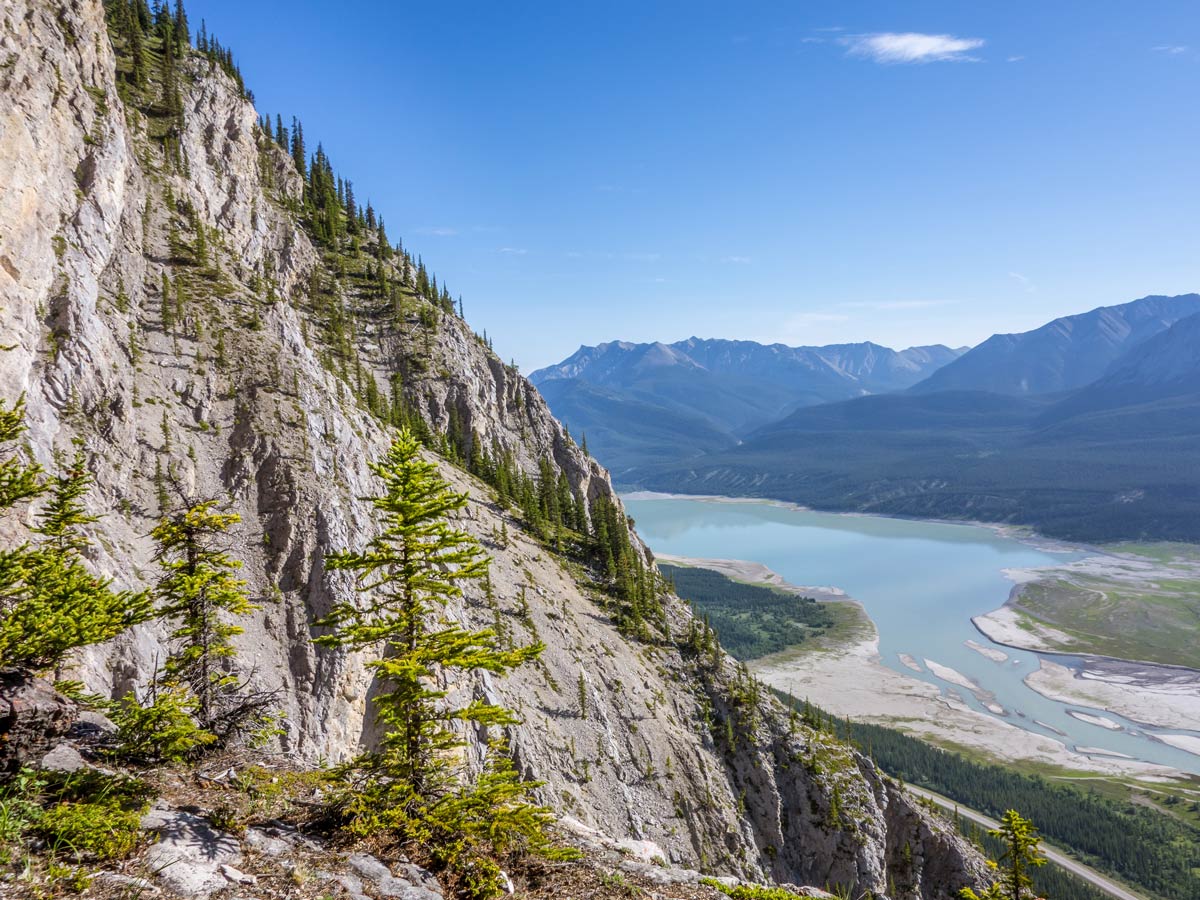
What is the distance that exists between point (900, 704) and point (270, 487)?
128282mm

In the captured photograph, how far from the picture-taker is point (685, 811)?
4525cm

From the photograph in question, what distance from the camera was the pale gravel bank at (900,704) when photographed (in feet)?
336

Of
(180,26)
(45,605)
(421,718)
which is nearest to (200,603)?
(45,605)

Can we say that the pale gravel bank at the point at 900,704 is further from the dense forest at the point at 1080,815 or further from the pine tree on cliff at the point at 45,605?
the pine tree on cliff at the point at 45,605

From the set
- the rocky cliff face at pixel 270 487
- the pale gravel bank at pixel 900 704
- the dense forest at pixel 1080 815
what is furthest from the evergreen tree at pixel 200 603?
the pale gravel bank at pixel 900 704

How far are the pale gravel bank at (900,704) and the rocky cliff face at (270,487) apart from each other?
68.5 meters

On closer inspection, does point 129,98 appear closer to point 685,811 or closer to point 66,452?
point 66,452

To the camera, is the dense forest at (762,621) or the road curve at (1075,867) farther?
the dense forest at (762,621)

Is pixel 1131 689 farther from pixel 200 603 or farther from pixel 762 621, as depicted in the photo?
pixel 200 603

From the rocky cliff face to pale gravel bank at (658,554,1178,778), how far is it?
68474mm

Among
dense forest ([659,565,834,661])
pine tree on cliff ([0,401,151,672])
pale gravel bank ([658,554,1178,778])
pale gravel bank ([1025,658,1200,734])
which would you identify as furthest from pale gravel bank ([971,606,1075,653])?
pine tree on cliff ([0,401,151,672])

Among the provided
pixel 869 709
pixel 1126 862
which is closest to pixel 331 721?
pixel 1126 862

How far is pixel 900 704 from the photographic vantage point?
4825 inches

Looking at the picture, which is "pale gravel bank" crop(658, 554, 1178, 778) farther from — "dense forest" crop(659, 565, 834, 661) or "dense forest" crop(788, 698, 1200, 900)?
"dense forest" crop(788, 698, 1200, 900)
